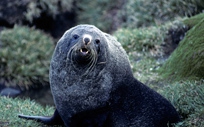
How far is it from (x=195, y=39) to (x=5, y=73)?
6.74 metres

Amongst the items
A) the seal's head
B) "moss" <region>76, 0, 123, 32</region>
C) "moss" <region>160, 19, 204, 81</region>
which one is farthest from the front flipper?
"moss" <region>76, 0, 123, 32</region>

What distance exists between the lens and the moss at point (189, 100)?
5.20 metres

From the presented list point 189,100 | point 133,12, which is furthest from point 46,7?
point 189,100

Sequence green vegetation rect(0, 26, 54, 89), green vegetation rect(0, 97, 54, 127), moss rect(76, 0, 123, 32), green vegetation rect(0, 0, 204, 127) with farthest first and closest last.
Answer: moss rect(76, 0, 123, 32) < green vegetation rect(0, 26, 54, 89) < green vegetation rect(0, 0, 204, 127) < green vegetation rect(0, 97, 54, 127)

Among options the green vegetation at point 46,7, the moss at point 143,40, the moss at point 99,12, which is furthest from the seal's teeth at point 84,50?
the moss at point 99,12

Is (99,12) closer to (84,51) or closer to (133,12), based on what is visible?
(133,12)

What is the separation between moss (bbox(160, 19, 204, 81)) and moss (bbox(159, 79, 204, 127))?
43 centimetres

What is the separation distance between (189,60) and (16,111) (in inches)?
106

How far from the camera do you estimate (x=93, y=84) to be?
495cm

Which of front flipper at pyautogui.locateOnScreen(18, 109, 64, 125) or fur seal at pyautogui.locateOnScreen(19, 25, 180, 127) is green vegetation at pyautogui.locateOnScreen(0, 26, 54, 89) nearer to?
front flipper at pyautogui.locateOnScreen(18, 109, 64, 125)

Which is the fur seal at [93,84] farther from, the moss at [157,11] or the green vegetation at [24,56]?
the green vegetation at [24,56]

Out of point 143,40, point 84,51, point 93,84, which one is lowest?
point 143,40

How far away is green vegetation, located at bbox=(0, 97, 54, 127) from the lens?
5820mm

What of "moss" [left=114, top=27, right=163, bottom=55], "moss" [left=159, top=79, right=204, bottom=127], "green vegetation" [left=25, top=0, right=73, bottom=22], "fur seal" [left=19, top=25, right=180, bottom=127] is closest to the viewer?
"fur seal" [left=19, top=25, right=180, bottom=127]
